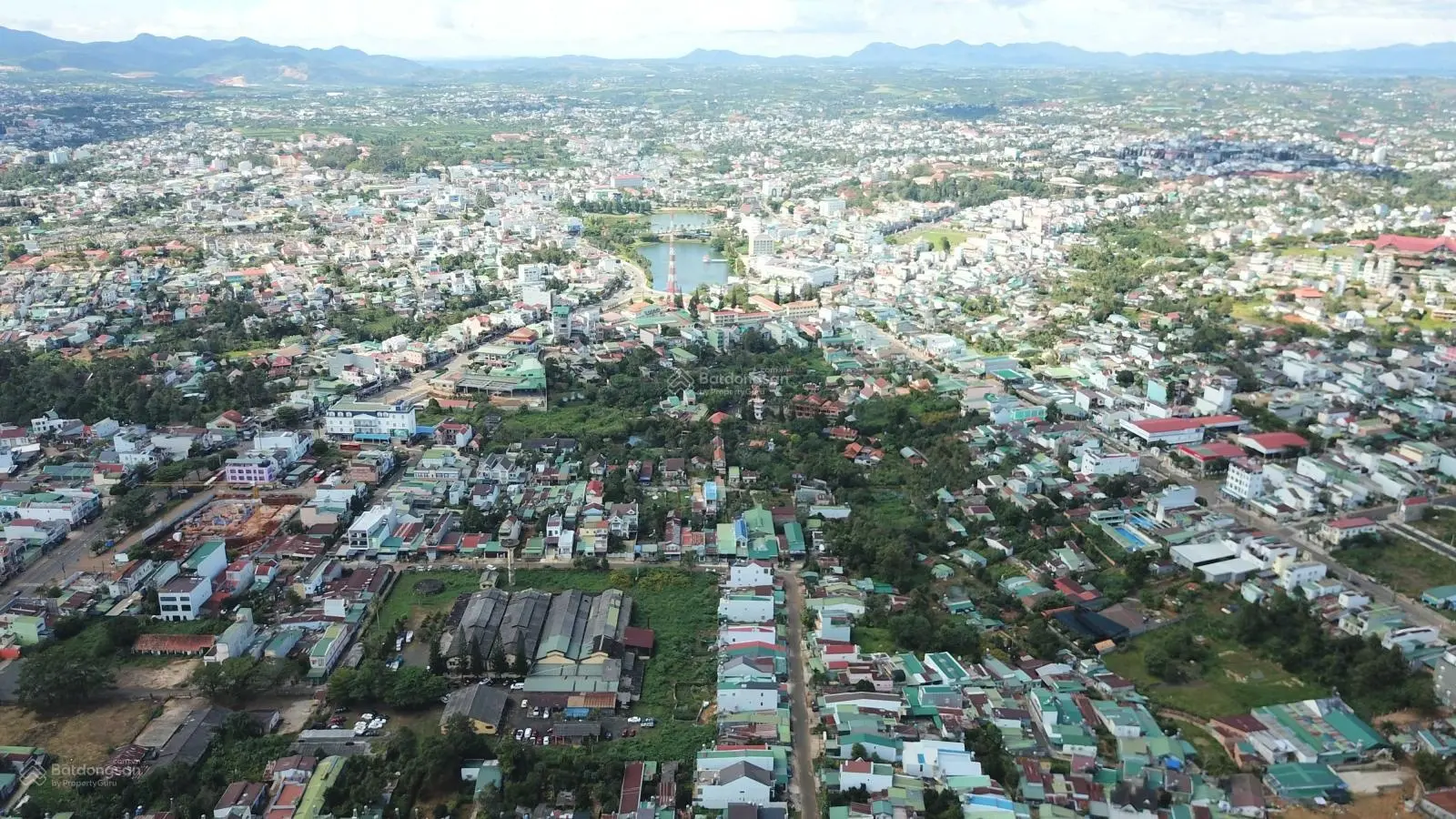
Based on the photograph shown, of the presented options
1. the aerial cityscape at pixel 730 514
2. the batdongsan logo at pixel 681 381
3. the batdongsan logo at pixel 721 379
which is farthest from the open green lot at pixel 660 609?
the batdongsan logo at pixel 721 379

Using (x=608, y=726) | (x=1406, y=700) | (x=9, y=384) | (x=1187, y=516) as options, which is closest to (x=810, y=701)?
(x=608, y=726)

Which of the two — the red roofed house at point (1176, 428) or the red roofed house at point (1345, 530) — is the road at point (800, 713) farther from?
the red roofed house at point (1176, 428)

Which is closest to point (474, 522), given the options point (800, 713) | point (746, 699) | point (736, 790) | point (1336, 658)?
point (746, 699)

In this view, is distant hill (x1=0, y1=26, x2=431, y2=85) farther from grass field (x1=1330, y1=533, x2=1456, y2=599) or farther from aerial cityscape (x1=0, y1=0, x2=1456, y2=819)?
grass field (x1=1330, y1=533, x2=1456, y2=599)

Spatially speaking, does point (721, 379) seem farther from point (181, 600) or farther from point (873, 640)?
point (181, 600)

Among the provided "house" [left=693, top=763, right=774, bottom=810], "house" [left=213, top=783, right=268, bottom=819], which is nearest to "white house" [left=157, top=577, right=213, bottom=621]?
"house" [left=213, top=783, right=268, bottom=819]

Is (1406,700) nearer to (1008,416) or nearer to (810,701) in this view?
(810,701)

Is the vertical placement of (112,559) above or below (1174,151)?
below
